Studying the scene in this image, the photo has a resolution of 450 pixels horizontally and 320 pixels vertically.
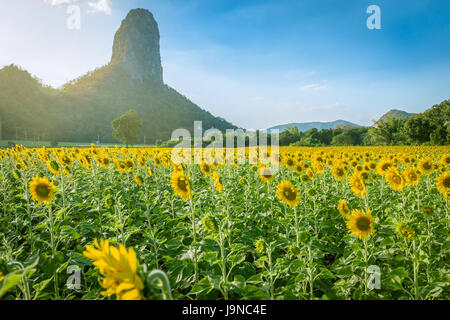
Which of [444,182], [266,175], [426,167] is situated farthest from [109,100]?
[444,182]

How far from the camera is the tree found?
49.8 m

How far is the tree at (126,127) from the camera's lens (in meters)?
49.8

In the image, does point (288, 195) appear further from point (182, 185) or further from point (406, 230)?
point (182, 185)

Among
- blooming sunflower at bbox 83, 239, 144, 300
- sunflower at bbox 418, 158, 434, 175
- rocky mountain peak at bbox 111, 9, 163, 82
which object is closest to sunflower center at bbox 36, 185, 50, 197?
blooming sunflower at bbox 83, 239, 144, 300

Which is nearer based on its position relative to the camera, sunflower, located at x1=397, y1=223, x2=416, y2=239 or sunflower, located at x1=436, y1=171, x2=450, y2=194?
sunflower, located at x1=397, y1=223, x2=416, y2=239

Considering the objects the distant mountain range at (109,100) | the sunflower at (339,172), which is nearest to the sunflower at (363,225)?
the sunflower at (339,172)

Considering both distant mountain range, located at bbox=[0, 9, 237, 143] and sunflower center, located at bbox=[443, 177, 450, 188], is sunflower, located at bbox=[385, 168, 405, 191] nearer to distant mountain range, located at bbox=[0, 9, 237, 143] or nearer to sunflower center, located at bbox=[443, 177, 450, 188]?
sunflower center, located at bbox=[443, 177, 450, 188]

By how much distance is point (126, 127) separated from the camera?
164 ft

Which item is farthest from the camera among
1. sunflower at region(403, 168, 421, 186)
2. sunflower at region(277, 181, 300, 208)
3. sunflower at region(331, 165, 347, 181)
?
sunflower at region(331, 165, 347, 181)

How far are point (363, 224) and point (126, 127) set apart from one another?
175 ft

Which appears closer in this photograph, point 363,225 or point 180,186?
point 363,225

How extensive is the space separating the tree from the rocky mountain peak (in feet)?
284

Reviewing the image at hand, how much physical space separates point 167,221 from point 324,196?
131 inches
